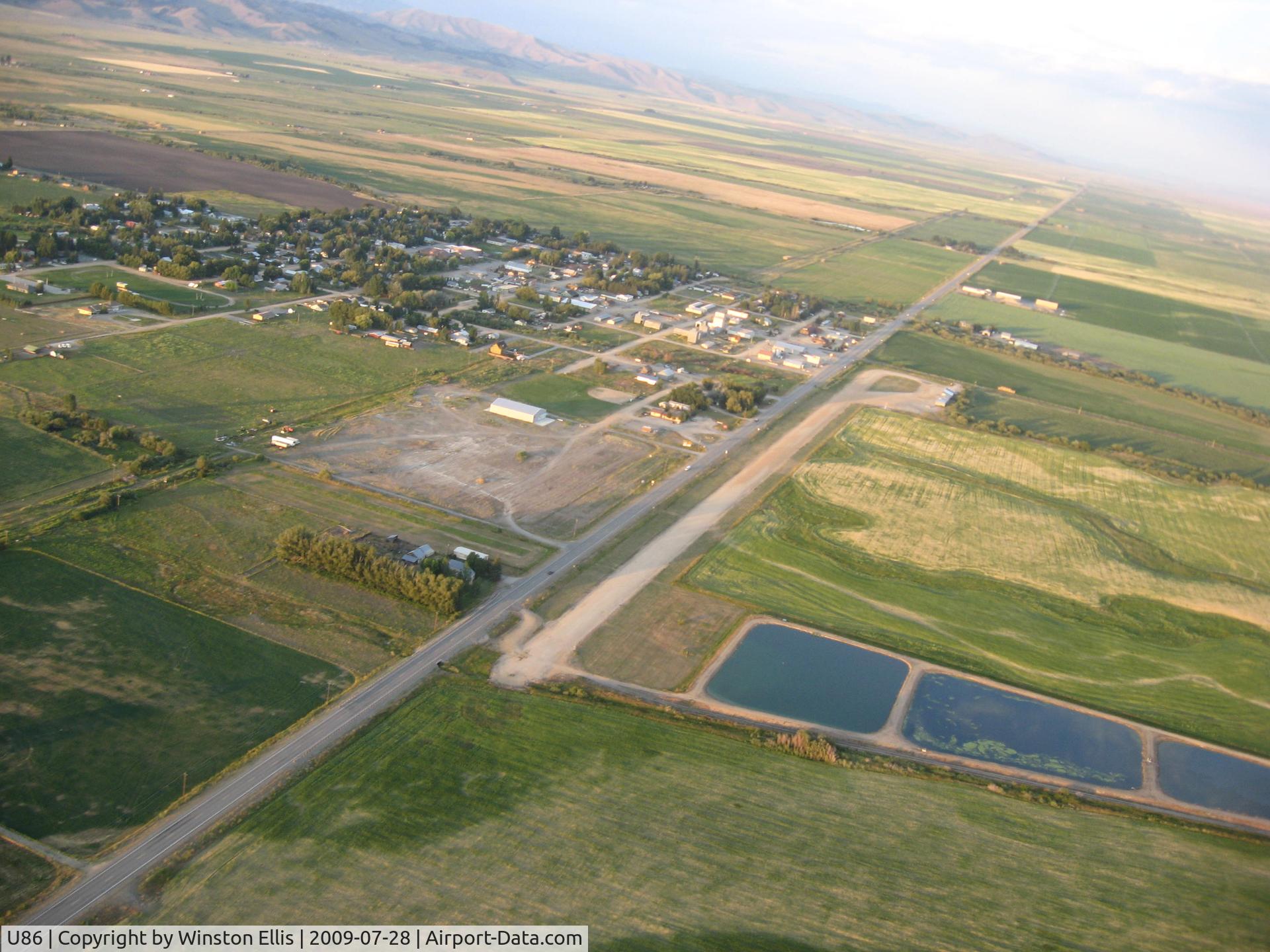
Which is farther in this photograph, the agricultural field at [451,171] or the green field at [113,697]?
the agricultural field at [451,171]

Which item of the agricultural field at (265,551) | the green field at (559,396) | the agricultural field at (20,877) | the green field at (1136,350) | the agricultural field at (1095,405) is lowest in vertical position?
the agricultural field at (20,877)

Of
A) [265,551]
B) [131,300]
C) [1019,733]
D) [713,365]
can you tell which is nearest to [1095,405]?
[713,365]

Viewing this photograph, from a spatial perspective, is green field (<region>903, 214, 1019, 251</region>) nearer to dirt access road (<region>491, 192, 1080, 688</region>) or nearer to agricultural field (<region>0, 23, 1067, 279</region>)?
agricultural field (<region>0, 23, 1067, 279</region>)

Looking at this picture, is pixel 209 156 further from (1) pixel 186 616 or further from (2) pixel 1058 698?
(2) pixel 1058 698

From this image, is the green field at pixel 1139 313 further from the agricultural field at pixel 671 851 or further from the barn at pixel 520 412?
the agricultural field at pixel 671 851

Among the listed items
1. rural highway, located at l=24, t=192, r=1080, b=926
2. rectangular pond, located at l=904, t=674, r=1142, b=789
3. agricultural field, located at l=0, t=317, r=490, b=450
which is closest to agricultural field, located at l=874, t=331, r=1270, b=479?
rectangular pond, located at l=904, t=674, r=1142, b=789

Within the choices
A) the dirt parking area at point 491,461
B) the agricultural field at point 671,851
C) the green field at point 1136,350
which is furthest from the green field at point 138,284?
the green field at point 1136,350

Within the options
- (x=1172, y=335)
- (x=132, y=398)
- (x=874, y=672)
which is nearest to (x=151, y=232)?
(x=132, y=398)
